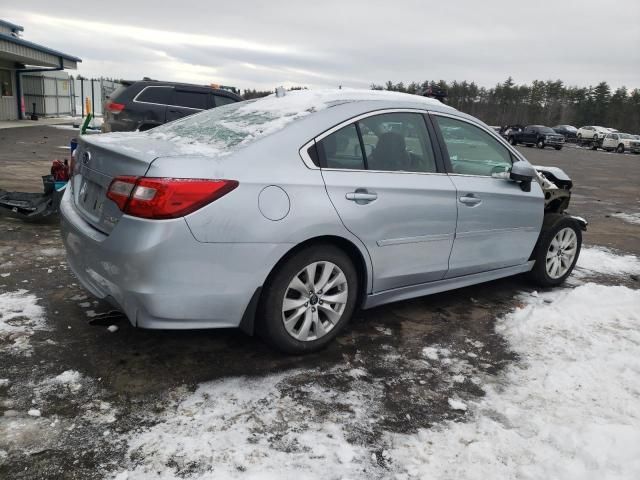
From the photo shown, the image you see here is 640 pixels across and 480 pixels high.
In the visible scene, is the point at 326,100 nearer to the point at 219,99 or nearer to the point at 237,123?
the point at 237,123

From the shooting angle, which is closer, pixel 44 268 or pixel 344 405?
pixel 344 405

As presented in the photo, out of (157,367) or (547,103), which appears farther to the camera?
(547,103)

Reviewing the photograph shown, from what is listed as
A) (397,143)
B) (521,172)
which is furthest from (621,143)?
(397,143)

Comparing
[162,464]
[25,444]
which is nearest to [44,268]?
[25,444]

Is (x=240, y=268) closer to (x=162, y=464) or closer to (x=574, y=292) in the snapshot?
(x=162, y=464)

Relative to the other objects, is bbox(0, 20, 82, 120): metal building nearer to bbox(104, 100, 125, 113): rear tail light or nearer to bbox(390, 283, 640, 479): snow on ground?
bbox(104, 100, 125, 113): rear tail light

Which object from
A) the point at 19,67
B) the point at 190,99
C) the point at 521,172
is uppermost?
the point at 19,67

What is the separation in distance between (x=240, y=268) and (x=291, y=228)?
353mm

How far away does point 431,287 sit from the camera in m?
3.86

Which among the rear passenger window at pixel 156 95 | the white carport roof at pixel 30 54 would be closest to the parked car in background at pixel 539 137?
the white carport roof at pixel 30 54

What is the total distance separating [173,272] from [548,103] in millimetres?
93877

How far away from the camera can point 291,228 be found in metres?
2.90

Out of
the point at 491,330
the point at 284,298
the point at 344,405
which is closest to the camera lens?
the point at 344,405

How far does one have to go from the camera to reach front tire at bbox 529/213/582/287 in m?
4.73
